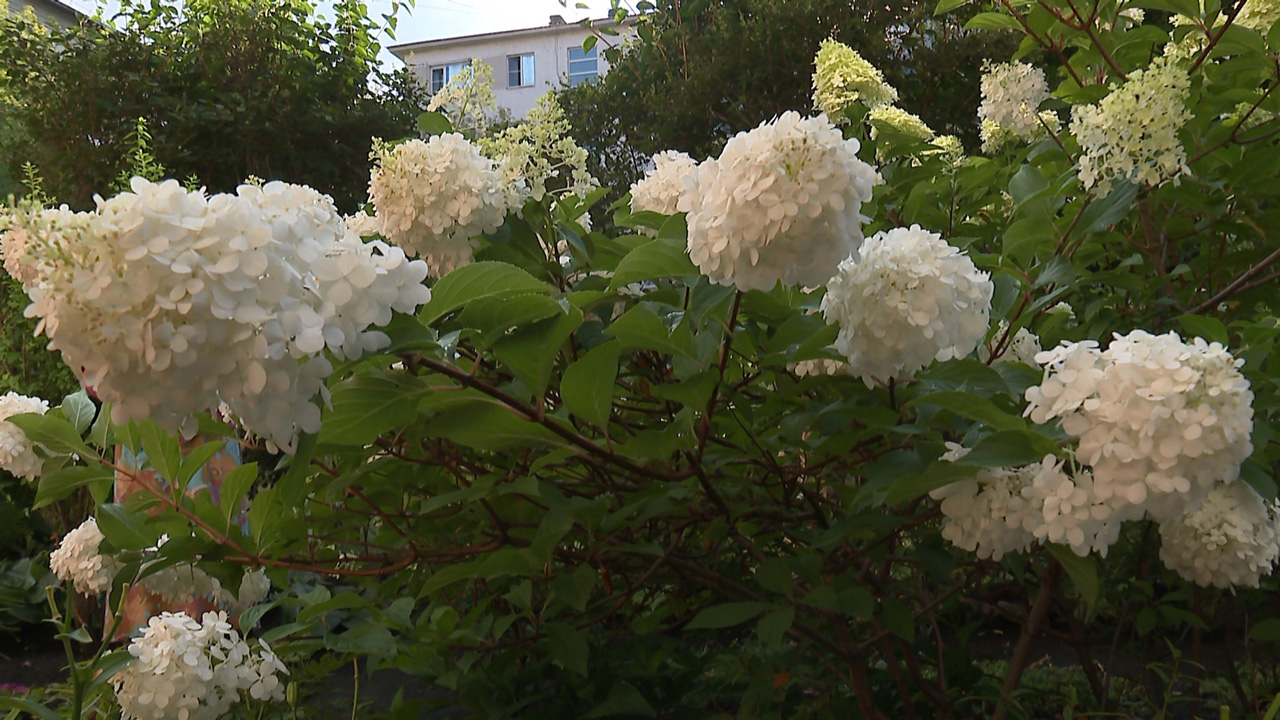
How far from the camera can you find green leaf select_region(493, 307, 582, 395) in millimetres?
778

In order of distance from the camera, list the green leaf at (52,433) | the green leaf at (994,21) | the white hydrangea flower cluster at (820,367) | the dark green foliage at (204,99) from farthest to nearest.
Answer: the dark green foliage at (204,99) < the green leaf at (994,21) < the green leaf at (52,433) < the white hydrangea flower cluster at (820,367)

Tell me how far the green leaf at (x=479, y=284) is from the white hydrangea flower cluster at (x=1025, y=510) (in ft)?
1.43

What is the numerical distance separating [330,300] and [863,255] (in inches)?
21.5

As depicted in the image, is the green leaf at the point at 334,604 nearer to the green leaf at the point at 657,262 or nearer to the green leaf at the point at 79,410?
the green leaf at the point at 79,410

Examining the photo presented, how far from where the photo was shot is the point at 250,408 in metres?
0.58

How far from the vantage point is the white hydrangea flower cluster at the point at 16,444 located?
150 cm

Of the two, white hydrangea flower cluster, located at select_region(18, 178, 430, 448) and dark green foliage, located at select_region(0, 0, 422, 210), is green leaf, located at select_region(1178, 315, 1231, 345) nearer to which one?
white hydrangea flower cluster, located at select_region(18, 178, 430, 448)

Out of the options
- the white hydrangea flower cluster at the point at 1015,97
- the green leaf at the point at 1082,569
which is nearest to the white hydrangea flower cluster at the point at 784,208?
the green leaf at the point at 1082,569

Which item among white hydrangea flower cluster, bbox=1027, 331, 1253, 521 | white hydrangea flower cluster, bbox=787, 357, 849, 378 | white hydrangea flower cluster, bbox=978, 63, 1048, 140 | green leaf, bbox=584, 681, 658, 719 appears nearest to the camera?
white hydrangea flower cluster, bbox=1027, 331, 1253, 521

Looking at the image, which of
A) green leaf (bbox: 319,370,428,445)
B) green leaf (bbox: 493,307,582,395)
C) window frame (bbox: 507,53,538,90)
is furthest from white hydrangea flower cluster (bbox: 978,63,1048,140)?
window frame (bbox: 507,53,538,90)

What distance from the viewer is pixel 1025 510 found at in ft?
2.66

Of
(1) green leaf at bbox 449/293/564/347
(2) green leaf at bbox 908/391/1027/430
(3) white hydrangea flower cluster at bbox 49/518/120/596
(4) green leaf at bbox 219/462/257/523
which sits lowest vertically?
(3) white hydrangea flower cluster at bbox 49/518/120/596

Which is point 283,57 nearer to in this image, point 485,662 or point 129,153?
point 129,153

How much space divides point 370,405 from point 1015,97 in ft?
7.33
